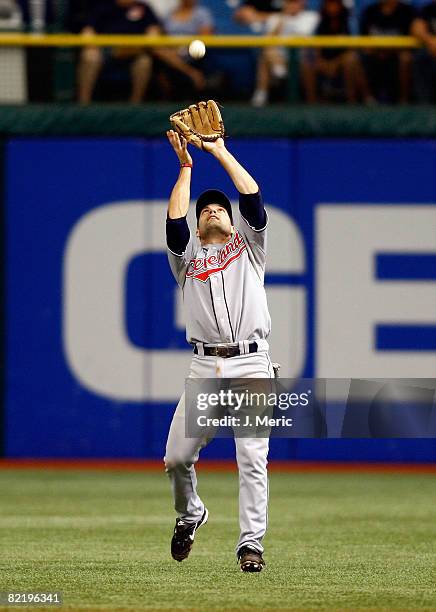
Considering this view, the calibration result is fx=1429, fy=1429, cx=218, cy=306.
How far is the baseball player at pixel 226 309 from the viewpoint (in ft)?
23.9

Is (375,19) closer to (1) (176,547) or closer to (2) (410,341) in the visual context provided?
(2) (410,341)

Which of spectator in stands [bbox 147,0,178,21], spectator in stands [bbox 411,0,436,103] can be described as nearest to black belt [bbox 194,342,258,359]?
spectator in stands [bbox 411,0,436,103]

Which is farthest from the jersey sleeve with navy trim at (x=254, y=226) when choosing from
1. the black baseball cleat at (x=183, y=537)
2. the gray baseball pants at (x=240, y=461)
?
the black baseball cleat at (x=183, y=537)

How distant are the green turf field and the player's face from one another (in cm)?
180

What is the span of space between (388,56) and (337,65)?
524 mm

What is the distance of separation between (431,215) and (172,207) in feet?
24.2

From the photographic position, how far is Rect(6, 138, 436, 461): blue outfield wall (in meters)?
14.3

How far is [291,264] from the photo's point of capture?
47.3 ft

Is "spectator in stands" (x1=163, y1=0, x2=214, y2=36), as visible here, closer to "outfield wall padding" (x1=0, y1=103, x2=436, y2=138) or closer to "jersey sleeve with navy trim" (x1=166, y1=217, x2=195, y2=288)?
"outfield wall padding" (x1=0, y1=103, x2=436, y2=138)

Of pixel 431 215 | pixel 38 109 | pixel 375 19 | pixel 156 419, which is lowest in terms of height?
pixel 156 419

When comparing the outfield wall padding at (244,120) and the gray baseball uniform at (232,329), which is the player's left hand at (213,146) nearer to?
the gray baseball uniform at (232,329)

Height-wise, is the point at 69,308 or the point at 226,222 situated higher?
the point at 226,222

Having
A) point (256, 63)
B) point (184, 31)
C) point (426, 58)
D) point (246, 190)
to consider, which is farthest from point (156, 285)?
point (246, 190)

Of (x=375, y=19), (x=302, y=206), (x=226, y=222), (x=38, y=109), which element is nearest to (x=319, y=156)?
(x=302, y=206)
